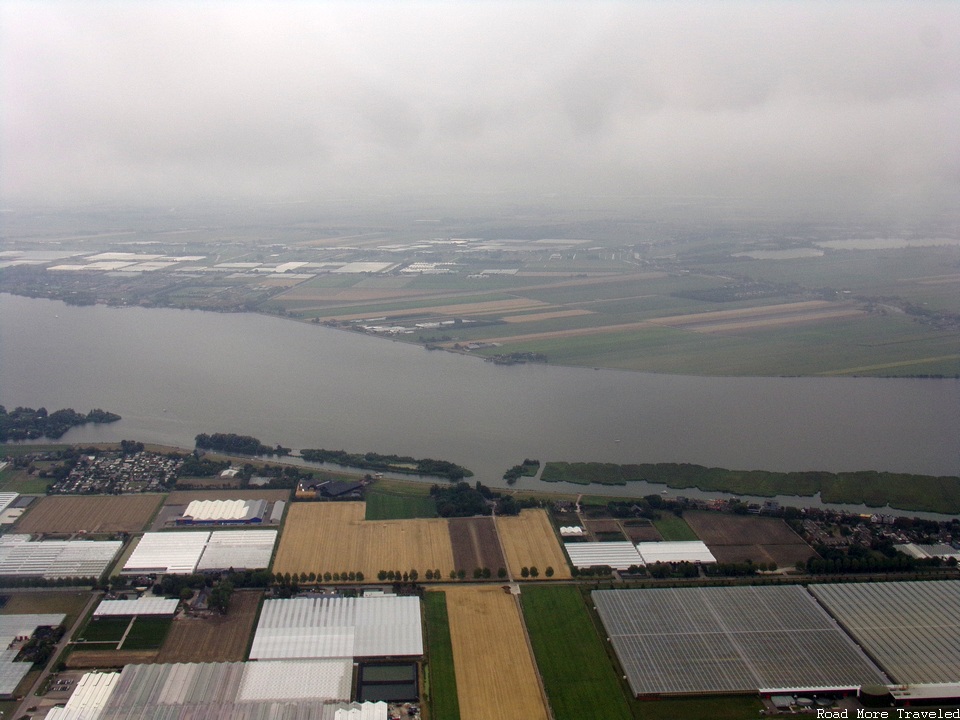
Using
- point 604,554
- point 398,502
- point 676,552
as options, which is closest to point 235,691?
point 398,502

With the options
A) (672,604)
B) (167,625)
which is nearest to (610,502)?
(672,604)

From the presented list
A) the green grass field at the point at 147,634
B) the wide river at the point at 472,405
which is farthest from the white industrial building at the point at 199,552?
the wide river at the point at 472,405

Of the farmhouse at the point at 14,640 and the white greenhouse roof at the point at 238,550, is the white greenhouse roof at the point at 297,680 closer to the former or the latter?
the white greenhouse roof at the point at 238,550

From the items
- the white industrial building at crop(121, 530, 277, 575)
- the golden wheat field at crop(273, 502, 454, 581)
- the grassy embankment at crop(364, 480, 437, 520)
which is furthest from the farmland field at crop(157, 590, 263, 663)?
the grassy embankment at crop(364, 480, 437, 520)

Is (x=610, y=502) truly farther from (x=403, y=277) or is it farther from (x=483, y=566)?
(x=403, y=277)

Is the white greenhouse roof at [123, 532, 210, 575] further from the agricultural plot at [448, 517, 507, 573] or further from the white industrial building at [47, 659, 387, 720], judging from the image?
the agricultural plot at [448, 517, 507, 573]

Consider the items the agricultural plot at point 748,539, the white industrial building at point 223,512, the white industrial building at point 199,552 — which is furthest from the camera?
the white industrial building at point 223,512
